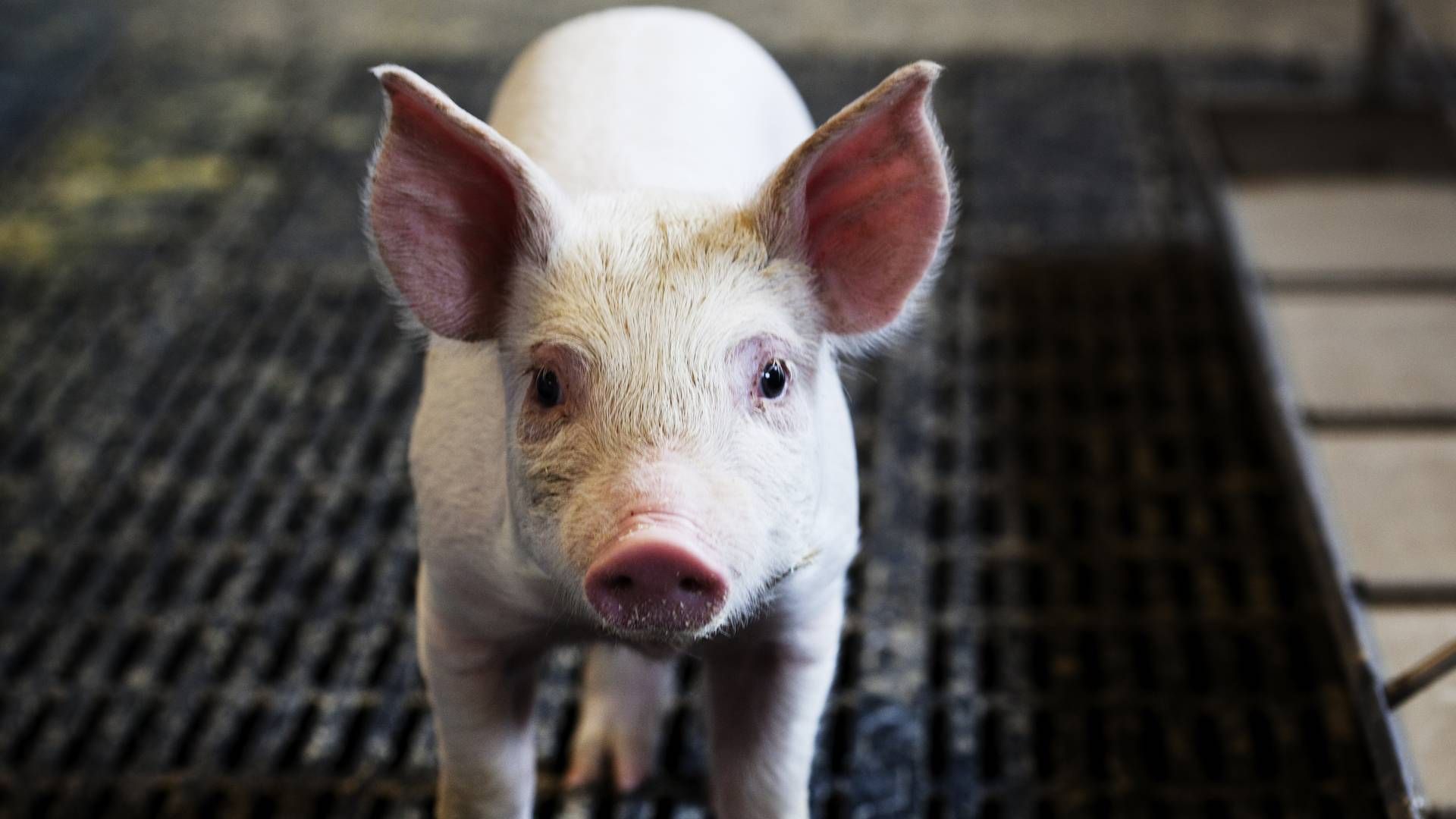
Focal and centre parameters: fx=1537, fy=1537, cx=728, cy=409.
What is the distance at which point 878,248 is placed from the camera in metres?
1.13

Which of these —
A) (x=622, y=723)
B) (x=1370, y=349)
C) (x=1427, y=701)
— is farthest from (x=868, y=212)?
(x=1370, y=349)

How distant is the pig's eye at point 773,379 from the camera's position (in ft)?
3.44

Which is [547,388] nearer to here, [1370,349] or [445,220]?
[445,220]

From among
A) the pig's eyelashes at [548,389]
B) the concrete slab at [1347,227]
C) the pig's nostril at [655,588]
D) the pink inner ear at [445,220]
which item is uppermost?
the pink inner ear at [445,220]

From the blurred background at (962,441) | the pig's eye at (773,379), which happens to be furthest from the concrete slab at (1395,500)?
the pig's eye at (773,379)

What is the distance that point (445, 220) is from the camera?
3.66 ft

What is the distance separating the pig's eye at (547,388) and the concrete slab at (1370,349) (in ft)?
4.14

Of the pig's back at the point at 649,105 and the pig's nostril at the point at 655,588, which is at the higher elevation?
the pig's back at the point at 649,105

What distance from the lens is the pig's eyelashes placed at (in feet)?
3.42

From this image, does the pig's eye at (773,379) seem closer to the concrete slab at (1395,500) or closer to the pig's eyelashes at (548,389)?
the pig's eyelashes at (548,389)

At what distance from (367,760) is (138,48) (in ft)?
6.42

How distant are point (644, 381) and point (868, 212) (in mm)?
235

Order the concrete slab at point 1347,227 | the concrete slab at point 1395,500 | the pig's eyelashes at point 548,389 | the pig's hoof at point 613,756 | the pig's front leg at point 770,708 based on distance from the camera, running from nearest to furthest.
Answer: the pig's eyelashes at point 548,389
the pig's front leg at point 770,708
the pig's hoof at point 613,756
the concrete slab at point 1395,500
the concrete slab at point 1347,227

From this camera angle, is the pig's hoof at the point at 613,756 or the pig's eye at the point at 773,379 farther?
the pig's hoof at the point at 613,756
